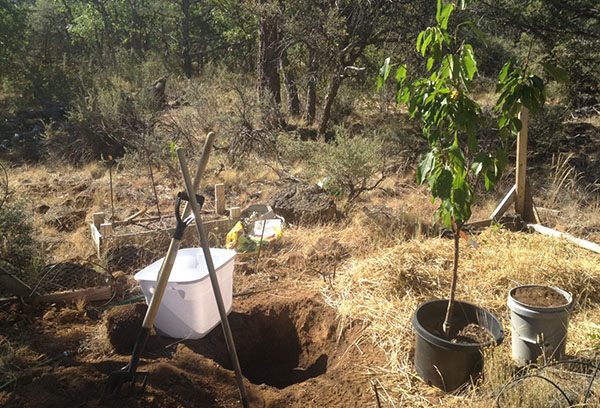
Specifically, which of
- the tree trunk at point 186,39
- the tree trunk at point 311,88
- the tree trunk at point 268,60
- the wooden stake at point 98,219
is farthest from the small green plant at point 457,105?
the tree trunk at point 186,39

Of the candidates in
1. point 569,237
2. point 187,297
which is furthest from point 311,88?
point 187,297

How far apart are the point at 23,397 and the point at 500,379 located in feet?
8.30

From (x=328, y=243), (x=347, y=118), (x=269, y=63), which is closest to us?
(x=328, y=243)

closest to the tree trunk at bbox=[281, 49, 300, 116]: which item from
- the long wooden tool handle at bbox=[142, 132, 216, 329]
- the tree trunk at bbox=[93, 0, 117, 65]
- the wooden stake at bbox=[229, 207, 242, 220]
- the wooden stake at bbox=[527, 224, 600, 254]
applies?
the wooden stake at bbox=[229, 207, 242, 220]

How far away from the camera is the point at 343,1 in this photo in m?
8.48

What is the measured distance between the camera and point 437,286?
3.83 m

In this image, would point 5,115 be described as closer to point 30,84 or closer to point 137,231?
point 30,84

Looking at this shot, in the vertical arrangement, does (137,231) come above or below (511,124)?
below

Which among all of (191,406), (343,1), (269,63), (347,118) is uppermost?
(343,1)

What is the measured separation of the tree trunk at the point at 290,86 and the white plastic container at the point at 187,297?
702 centimetres

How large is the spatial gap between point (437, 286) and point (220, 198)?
2926 millimetres

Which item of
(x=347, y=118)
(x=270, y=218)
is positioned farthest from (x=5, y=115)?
(x=270, y=218)

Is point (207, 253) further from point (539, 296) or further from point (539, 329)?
point (539, 296)

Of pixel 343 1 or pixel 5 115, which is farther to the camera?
pixel 5 115
